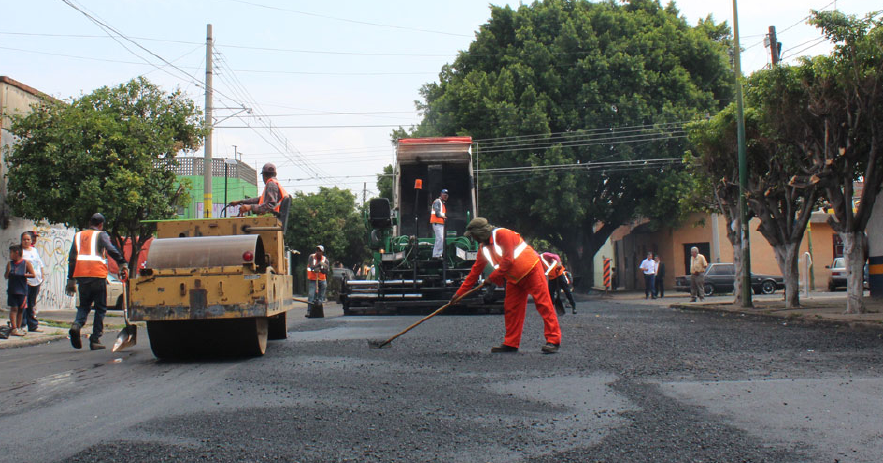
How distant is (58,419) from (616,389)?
12.1 ft

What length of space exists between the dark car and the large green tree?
290 cm

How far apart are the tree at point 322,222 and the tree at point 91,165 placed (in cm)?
2938

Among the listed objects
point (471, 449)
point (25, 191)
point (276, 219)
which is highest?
point (25, 191)

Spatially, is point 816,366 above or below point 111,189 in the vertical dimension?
below

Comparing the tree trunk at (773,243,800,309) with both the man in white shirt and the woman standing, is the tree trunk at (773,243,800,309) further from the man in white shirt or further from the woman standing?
the woman standing

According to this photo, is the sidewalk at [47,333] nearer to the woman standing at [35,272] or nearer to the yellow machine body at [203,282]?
the woman standing at [35,272]

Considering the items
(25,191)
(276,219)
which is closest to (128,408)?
(276,219)

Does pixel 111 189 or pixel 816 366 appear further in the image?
pixel 111 189

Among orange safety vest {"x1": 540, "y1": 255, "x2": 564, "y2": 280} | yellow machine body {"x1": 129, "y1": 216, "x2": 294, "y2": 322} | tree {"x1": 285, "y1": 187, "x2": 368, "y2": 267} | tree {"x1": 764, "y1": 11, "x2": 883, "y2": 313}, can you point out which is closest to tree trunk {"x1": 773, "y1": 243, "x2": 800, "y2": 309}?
tree {"x1": 764, "y1": 11, "x2": 883, "y2": 313}

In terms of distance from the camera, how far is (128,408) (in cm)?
501

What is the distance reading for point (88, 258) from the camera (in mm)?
8664

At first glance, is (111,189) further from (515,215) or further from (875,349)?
(515,215)

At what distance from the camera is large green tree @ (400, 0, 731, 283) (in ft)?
93.9

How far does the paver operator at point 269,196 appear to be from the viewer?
8.44 metres
